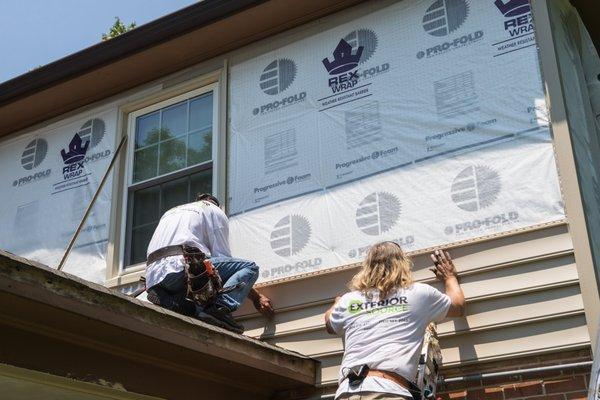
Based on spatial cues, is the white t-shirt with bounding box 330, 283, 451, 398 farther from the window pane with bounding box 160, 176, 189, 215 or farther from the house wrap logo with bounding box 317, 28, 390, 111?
the window pane with bounding box 160, 176, 189, 215

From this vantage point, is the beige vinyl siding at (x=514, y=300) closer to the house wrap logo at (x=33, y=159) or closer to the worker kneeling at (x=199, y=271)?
the worker kneeling at (x=199, y=271)

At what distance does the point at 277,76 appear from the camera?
7.50 metres

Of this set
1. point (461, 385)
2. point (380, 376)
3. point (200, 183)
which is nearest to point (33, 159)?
point (200, 183)

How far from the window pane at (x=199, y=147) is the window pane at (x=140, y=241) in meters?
0.75

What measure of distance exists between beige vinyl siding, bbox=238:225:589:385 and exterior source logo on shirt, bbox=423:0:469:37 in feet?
6.35

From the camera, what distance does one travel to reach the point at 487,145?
6004 millimetres

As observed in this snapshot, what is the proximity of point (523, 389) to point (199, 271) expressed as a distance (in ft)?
7.89

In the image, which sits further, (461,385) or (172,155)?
(172,155)

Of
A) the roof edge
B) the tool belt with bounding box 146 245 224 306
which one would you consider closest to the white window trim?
the roof edge

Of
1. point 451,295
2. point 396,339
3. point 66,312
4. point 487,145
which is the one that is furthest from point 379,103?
point 66,312

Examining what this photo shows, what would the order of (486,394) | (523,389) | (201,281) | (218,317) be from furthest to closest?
(218,317), (201,281), (486,394), (523,389)

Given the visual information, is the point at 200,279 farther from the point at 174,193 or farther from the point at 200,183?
the point at 174,193

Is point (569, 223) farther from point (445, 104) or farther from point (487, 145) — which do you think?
point (445, 104)

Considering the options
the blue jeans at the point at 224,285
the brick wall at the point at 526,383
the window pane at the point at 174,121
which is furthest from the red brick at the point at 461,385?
the window pane at the point at 174,121
